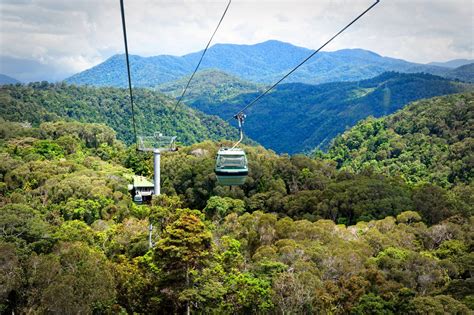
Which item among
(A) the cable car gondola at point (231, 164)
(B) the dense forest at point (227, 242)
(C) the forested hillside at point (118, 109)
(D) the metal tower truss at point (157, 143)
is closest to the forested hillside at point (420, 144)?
(B) the dense forest at point (227, 242)

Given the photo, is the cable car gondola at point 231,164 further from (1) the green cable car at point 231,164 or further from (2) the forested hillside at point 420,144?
(2) the forested hillside at point 420,144

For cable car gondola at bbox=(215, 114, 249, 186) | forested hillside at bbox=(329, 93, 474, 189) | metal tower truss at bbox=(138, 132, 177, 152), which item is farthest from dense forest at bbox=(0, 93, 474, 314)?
forested hillside at bbox=(329, 93, 474, 189)

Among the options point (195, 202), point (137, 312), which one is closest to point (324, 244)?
point (137, 312)

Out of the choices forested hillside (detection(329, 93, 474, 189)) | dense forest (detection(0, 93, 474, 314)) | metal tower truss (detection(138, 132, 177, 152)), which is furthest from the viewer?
forested hillside (detection(329, 93, 474, 189))

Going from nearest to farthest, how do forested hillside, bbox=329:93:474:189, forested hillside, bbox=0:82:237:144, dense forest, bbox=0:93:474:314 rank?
dense forest, bbox=0:93:474:314 → forested hillside, bbox=329:93:474:189 → forested hillside, bbox=0:82:237:144

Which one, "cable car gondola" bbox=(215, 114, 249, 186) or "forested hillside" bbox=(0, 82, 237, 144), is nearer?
"cable car gondola" bbox=(215, 114, 249, 186)

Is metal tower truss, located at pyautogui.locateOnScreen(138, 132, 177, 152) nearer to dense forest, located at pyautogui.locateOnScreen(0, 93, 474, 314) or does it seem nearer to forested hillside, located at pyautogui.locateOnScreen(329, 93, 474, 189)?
dense forest, located at pyautogui.locateOnScreen(0, 93, 474, 314)

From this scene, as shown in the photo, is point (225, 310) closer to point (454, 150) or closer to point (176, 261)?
point (176, 261)
